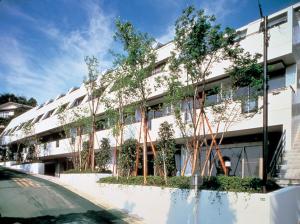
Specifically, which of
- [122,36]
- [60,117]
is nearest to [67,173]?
[60,117]

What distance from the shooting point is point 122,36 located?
16156 mm

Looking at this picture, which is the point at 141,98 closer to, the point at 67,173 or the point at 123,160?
the point at 123,160

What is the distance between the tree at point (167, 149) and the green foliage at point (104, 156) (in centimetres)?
649

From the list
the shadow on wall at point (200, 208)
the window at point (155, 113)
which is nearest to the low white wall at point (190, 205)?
the shadow on wall at point (200, 208)

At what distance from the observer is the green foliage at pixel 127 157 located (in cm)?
1808

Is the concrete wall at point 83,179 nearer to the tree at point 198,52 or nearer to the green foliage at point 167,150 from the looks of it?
the green foliage at point 167,150

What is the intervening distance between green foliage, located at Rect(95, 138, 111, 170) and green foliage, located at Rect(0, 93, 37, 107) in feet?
185

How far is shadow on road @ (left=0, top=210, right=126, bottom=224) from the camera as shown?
12.0 m

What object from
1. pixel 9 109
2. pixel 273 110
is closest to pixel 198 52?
pixel 273 110

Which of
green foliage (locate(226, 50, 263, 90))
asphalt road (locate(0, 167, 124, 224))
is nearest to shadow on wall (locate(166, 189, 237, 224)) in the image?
asphalt road (locate(0, 167, 124, 224))

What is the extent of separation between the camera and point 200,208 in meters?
10.5

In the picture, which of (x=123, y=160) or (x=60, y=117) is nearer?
(x=123, y=160)

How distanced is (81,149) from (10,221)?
14063 mm

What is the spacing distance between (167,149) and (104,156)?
709 cm
